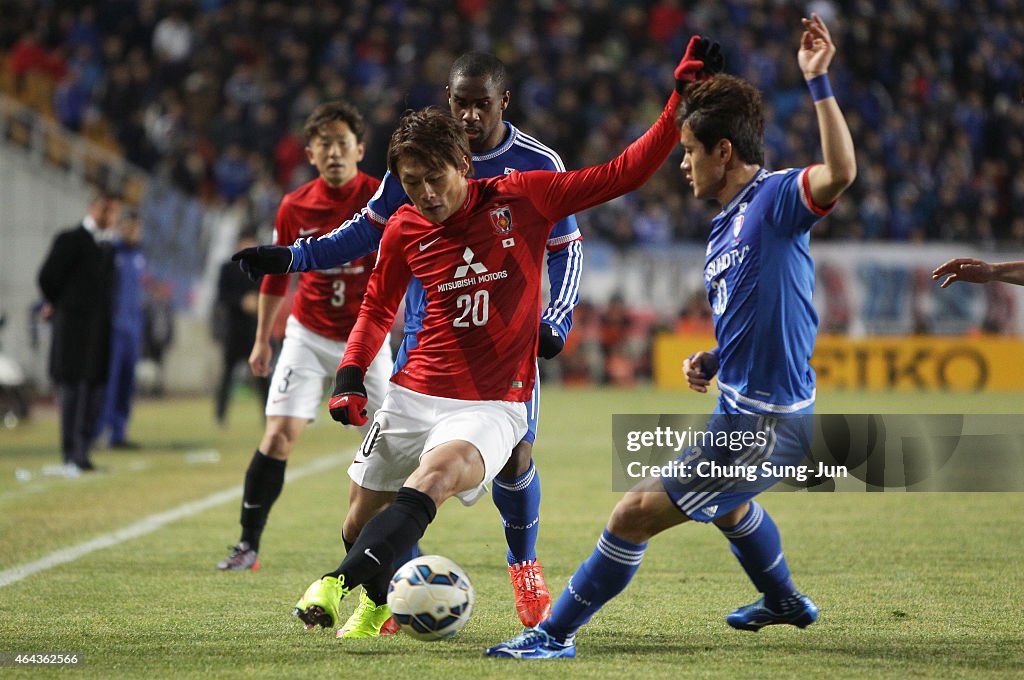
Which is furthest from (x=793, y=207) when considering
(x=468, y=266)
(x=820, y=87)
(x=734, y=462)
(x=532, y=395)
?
(x=532, y=395)

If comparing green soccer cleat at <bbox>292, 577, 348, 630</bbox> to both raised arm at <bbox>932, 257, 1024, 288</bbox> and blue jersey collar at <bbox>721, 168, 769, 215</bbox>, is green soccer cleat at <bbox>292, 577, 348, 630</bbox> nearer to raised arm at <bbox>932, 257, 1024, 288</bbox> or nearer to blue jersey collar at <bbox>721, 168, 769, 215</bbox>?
blue jersey collar at <bbox>721, 168, 769, 215</bbox>

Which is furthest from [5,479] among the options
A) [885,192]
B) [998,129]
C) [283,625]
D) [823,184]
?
[998,129]

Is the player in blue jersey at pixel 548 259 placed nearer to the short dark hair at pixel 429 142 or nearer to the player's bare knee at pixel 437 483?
the player's bare knee at pixel 437 483

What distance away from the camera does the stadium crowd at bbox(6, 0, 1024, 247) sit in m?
22.8

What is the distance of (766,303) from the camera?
4.48 meters

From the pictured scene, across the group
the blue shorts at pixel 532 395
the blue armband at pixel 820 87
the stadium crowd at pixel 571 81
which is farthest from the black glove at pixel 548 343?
the stadium crowd at pixel 571 81

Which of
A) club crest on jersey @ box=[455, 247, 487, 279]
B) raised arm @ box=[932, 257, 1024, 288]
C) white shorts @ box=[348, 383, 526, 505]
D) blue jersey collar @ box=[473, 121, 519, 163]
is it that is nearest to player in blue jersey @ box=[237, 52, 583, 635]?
blue jersey collar @ box=[473, 121, 519, 163]

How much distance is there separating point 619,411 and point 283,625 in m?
11.7

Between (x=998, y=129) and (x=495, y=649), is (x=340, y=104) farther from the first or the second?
(x=998, y=129)

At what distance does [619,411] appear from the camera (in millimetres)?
16734

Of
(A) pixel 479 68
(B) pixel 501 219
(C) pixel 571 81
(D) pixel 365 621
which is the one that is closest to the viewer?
A: (B) pixel 501 219

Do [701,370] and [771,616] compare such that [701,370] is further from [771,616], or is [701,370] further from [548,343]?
[771,616]

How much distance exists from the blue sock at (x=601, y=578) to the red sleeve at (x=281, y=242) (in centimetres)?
275

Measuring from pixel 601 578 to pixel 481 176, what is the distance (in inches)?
75.7
